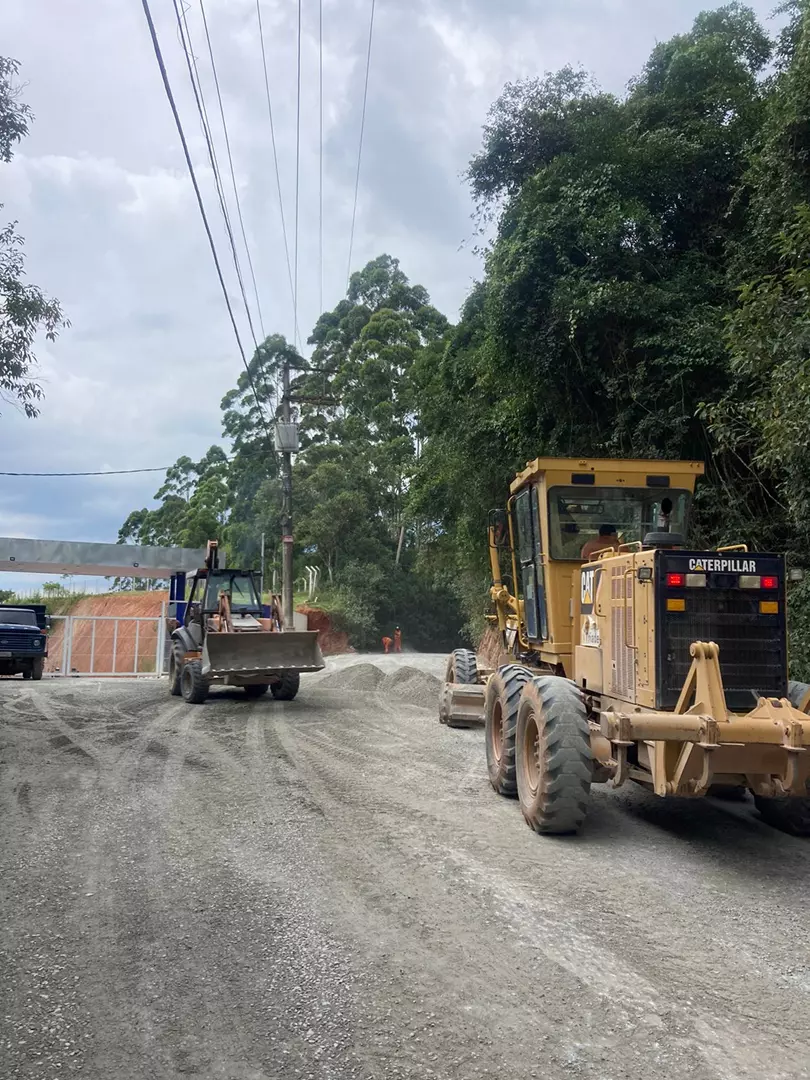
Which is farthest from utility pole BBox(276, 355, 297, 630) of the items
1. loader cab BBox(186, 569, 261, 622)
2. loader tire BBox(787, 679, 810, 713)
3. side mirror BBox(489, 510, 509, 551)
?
loader tire BBox(787, 679, 810, 713)

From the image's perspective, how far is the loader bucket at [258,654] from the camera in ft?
47.0

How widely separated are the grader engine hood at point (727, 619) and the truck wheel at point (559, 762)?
2.14ft

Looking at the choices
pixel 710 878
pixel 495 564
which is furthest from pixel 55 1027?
pixel 495 564

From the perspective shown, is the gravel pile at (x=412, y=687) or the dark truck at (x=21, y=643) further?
the dark truck at (x=21, y=643)

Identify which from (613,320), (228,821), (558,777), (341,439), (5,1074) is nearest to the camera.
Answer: (5,1074)

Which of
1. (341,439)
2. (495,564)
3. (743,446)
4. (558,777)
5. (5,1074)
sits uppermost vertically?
(341,439)

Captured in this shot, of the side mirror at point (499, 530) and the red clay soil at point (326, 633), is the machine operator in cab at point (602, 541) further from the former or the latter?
the red clay soil at point (326, 633)

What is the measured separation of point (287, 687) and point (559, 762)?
9955mm

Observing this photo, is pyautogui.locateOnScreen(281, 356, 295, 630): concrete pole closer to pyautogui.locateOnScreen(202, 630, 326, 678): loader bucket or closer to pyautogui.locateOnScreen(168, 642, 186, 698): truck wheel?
pyautogui.locateOnScreen(168, 642, 186, 698): truck wheel

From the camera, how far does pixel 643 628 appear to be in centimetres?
609

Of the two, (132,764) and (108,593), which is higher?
(108,593)

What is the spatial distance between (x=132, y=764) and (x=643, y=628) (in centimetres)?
561

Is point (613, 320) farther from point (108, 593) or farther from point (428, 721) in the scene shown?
point (108, 593)

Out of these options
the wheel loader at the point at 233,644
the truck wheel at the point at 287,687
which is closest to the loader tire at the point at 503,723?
the wheel loader at the point at 233,644
